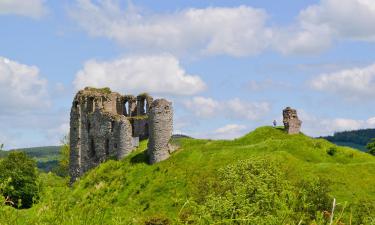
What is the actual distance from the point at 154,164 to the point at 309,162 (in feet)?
57.5

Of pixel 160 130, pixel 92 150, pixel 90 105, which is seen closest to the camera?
pixel 160 130

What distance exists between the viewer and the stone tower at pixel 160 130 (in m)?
68.2

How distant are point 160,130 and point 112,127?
12.7 metres

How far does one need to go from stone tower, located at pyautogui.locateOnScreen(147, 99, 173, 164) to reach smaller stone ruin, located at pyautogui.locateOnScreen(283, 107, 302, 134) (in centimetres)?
1397

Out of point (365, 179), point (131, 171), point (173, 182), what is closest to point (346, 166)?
point (365, 179)

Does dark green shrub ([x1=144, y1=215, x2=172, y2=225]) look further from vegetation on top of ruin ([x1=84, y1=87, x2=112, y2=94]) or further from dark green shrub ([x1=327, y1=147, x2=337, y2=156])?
vegetation on top of ruin ([x1=84, y1=87, x2=112, y2=94])

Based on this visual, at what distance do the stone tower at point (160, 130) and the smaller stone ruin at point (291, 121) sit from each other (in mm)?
13967

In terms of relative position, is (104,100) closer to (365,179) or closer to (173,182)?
(173,182)

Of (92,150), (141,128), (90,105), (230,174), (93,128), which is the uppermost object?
(90,105)

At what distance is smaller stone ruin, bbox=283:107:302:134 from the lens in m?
71.1

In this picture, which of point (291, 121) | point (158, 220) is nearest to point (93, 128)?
point (291, 121)

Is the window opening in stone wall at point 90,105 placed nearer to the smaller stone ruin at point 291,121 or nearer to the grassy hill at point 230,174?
the grassy hill at point 230,174

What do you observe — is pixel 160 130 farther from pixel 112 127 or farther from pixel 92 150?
pixel 92 150

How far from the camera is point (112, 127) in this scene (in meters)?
78.8
